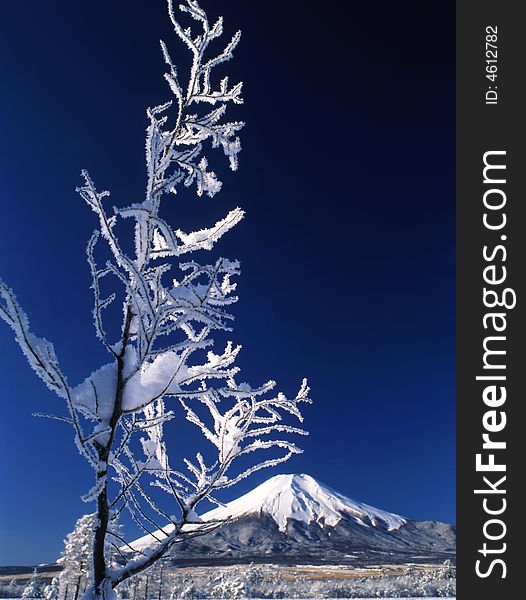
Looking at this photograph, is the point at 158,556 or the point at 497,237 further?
the point at 497,237

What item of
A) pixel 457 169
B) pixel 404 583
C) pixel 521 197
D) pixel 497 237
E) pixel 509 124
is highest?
pixel 509 124

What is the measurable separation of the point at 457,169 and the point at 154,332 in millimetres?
4377

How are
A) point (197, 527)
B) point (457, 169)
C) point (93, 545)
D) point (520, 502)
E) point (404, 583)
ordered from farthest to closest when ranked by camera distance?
1. point (404, 583)
2. point (457, 169)
3. point (520, 502)
4. point (197, 527)
5. point (93, 545)

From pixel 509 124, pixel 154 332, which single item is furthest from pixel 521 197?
pixel 154 332

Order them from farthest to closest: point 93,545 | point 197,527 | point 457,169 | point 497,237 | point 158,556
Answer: point 457,169, point 497,237, point 197,527, point 158,556, point 93,545

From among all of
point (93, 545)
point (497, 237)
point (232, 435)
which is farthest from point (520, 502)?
point (93, 545)

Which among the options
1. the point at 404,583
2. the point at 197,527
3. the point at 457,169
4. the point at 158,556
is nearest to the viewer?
the point at 158,556

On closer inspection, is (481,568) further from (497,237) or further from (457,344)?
(497,237)

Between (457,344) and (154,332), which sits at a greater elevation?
(457,344)

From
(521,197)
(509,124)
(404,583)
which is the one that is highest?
(509,124)

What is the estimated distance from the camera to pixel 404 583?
12056cm

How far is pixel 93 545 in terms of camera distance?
2654mm

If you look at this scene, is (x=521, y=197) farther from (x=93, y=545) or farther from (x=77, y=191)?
(x=93, y=545)

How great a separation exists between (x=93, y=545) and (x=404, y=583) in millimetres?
145809
